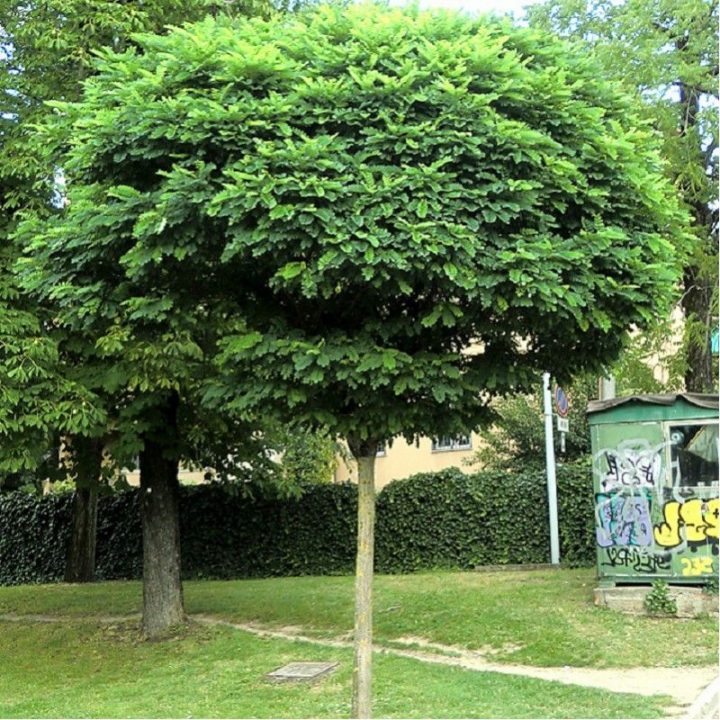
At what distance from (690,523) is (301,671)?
19.0 feet

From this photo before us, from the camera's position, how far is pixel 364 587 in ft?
24.5

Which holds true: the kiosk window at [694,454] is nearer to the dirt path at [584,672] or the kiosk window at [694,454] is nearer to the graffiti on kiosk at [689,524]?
the graffiti on kiosk at [689,524]

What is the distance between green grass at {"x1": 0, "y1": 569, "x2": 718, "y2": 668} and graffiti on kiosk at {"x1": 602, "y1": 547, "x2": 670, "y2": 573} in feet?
2.37

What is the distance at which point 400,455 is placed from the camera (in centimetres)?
3281

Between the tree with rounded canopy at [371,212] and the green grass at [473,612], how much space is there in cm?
431

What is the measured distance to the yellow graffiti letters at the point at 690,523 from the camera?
12.3 m

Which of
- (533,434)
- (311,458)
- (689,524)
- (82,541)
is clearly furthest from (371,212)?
(311,458)

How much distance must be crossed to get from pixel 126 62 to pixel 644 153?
14.3 ft

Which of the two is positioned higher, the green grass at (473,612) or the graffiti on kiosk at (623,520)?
the graffiti on kiosk at (623,520)

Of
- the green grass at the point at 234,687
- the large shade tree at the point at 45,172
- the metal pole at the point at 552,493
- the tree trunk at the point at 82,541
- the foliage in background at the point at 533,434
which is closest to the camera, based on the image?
the green grass at the point at 234,687

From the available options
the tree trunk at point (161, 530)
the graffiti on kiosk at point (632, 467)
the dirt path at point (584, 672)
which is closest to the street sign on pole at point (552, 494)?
the graffiti on kiosk at point (632, 467)

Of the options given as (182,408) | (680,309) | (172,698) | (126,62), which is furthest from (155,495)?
(680,309)

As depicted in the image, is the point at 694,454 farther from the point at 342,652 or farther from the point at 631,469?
the point at 342,652

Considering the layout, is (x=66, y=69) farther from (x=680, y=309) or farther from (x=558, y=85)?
(x=680, y=309)
